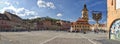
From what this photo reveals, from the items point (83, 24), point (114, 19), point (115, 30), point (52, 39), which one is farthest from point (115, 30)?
point (83, 24)

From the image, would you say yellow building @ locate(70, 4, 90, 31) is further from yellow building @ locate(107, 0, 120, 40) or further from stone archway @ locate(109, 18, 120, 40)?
stone archway @ locate(109, 18, 120, 40)

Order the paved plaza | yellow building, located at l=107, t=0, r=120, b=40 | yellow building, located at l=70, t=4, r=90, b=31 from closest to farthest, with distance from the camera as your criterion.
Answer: the paved plaza → yellow building, located at l=107, t=0, r=120, b=40 → yellow building, located at l=70, t=4, r=90, b=31

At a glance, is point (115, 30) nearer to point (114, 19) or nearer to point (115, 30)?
point (115, 30)

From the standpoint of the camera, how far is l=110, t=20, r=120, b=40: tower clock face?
34209 mm

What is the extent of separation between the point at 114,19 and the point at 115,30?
2249mm

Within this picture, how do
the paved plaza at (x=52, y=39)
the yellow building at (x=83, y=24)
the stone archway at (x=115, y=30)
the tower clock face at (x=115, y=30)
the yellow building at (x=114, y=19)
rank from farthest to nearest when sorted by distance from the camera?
1. the yellow building at (x=83, y=24)
2. the yellow building at (x=114, y=19)
3. the stone archway at (x=115, y=30)
4. the tower clock face at (x=115, y=30)
5. the paved plaza at (x=52, y=39)

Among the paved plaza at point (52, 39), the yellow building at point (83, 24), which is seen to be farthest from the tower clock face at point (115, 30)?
the yellow building at point (83, 24)

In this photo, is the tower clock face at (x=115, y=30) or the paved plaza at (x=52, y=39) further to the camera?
the tower clock face at (x=115, y=30)

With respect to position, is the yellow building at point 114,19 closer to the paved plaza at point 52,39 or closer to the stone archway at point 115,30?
the stone archway at point 115,30

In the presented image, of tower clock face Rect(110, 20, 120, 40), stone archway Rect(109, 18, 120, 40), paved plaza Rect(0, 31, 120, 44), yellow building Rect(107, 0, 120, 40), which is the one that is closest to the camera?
paved plaza Rect(0, 31, 120, 44)

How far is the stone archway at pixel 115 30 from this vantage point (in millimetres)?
34378

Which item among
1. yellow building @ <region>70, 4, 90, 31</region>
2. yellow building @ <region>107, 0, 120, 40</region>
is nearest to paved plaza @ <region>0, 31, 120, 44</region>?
yellow building @ <region>107, 0, 120, 40</region>

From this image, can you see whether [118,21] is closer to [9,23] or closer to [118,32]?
[118,32]

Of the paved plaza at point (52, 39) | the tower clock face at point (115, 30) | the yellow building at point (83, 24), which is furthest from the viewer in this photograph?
the yellow building at point (83, 24)
